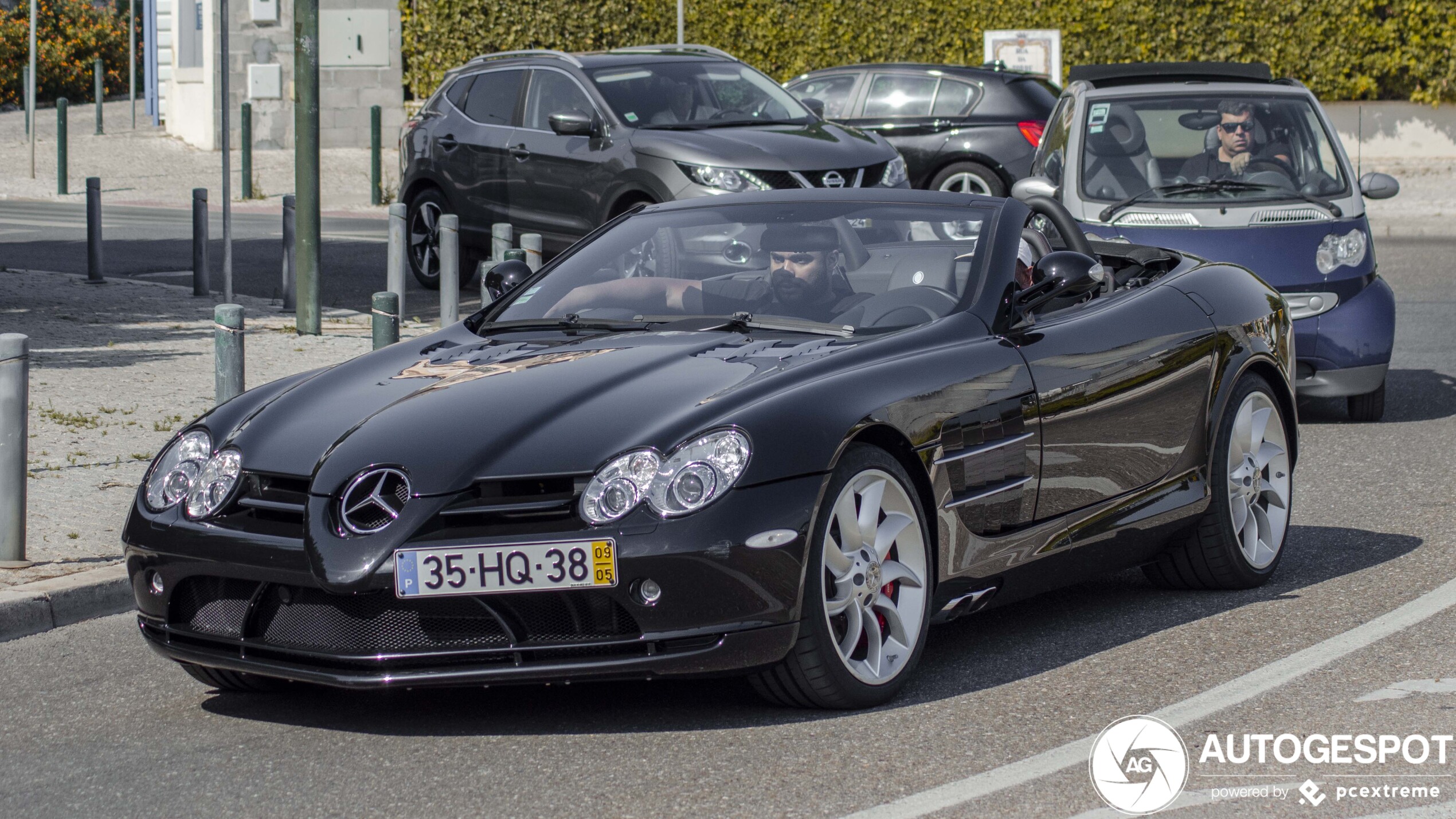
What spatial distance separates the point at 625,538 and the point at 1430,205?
22.2 meters

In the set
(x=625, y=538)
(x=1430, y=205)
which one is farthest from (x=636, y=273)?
(x=1430, y=205)

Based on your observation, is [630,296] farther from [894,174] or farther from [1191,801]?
[894,174]

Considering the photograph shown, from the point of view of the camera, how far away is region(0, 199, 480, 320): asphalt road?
15953 mm

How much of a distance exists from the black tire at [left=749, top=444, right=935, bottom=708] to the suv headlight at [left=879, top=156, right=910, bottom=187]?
29.3ft

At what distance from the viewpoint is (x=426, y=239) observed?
52.5 ft

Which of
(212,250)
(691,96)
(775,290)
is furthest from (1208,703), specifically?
(212,250)

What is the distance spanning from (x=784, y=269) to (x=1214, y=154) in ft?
19.3

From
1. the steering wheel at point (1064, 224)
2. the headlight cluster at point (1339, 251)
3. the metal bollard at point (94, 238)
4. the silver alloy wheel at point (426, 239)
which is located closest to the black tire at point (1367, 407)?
the headlight cluster at point (1339, 251)

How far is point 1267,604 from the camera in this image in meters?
6.36

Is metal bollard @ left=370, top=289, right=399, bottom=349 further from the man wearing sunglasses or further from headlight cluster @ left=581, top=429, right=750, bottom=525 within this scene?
headlight cluster @ left=581, top=429, right=750, bottom=525

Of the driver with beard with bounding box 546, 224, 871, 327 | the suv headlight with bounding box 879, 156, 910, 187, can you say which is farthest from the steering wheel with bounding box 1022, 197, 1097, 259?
the suv headlight with bounding box 879, 156, 910, 187

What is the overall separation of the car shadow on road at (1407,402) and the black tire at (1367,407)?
0.14 feet

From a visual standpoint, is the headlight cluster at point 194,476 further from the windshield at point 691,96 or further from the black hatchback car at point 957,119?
the black hatchback car at point 957,119

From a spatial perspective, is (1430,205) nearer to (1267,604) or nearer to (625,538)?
(1267,604)
